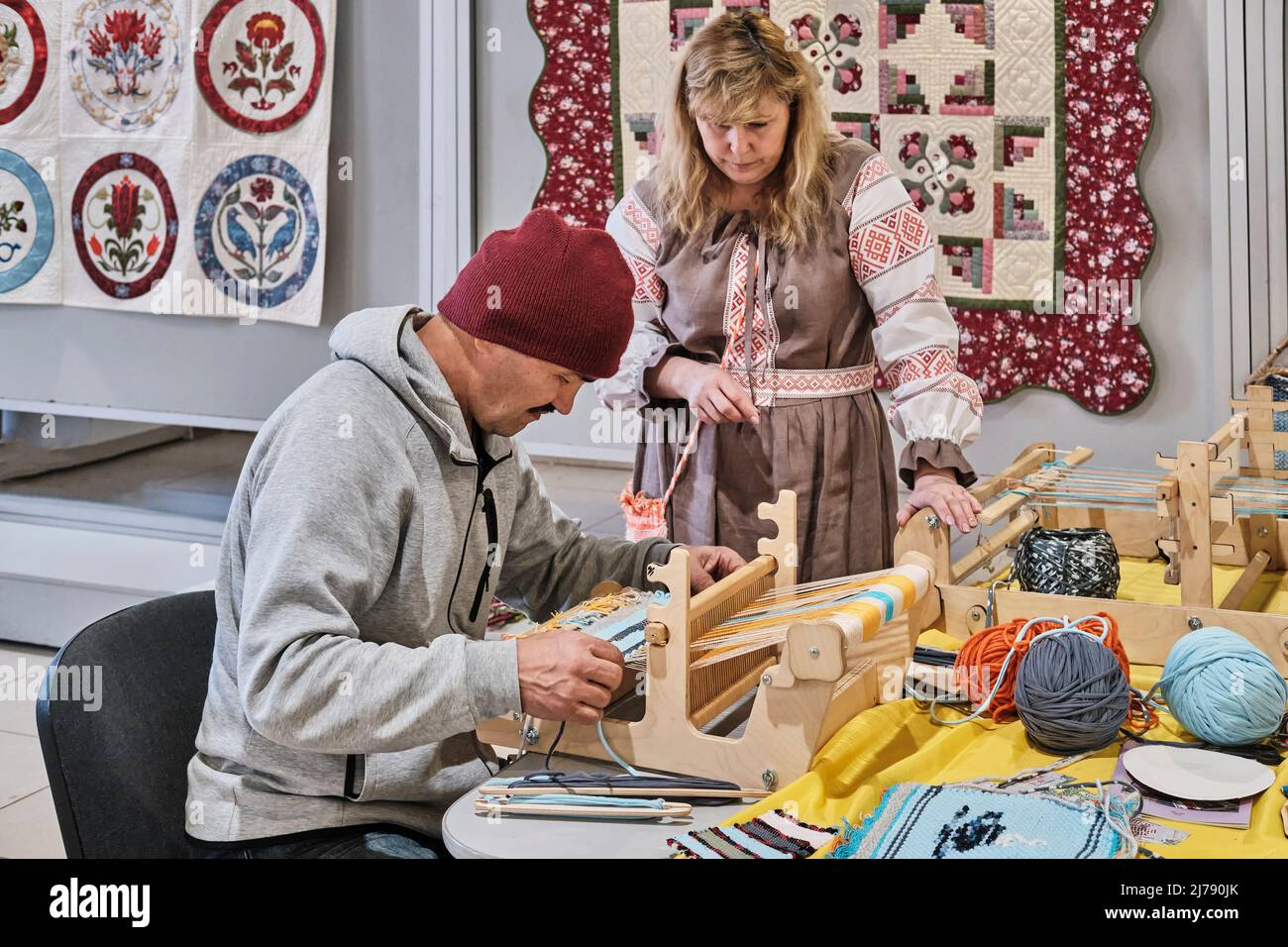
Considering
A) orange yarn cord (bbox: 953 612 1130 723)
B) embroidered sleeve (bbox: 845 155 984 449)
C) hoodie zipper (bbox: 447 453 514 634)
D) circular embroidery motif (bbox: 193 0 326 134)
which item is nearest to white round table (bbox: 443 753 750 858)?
hoodie zipper (bbox: 447 453 514 634)

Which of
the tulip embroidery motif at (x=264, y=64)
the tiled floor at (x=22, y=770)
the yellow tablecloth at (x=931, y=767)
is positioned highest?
the tulip embroidery motif at (x=264, y=64)

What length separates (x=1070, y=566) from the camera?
Result: 71.9 inches

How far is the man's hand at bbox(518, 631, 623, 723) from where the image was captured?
1.32 meters

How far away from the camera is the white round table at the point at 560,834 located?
3.92 feet

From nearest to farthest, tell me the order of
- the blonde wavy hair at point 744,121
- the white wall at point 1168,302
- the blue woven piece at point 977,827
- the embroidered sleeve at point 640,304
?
the blue woven piece at point 977,827 < the blonde wavy hair at point 744,121 < the embroidered sleeve at point 640,304 < the white wall at point 1168,302

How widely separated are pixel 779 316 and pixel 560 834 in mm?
1134

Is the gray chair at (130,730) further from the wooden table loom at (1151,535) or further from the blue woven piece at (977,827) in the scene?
the wooden table loom at (1151,535)

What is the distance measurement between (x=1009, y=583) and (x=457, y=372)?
0.96 m

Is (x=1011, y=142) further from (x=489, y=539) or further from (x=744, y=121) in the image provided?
(x=489, y=539)

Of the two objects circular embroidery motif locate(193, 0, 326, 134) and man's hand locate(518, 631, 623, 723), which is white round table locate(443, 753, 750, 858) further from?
circular embroidery motif locate(193, 0, 326, 134)

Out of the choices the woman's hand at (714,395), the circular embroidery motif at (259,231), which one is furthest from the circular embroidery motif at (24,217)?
the woman's hand at (714,395)

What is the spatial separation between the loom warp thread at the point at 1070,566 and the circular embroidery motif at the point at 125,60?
3020mm

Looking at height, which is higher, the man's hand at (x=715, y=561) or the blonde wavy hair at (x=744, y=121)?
the blonde wavy hair at (x=744, y=121)

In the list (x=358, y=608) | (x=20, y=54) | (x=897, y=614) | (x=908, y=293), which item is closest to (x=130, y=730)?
(x=358, y=608)
